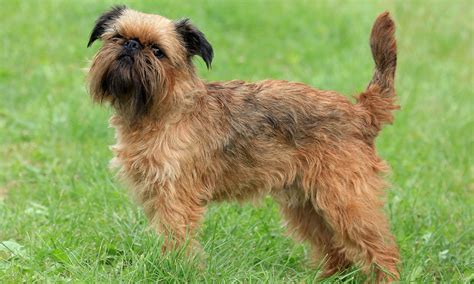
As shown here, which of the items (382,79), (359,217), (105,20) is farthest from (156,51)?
(359,217)

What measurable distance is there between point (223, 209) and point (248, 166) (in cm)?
100

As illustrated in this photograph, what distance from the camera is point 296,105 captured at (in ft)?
17.3

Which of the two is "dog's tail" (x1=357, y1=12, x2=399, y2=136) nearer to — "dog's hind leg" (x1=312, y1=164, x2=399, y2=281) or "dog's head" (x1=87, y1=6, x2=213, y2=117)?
"dog's hind leg" (x1=312, y1=164, x2=399, y2=281)

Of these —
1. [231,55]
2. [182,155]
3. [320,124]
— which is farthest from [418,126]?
[182,155]

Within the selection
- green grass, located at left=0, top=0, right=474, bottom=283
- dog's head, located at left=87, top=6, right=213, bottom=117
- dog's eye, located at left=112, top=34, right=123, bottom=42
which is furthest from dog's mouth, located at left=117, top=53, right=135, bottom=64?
green grass, located at left=0, top=0, right=474, bottom=283

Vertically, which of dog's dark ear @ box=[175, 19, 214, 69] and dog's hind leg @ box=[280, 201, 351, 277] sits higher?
dog's dark ear @ box=[175, 19, 214, 69]

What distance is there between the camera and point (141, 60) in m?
4.83

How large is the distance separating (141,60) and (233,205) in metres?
1.76

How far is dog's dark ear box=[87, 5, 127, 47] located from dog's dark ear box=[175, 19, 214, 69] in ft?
1.32

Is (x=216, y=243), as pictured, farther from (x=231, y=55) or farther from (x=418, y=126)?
(x=231, y=55)

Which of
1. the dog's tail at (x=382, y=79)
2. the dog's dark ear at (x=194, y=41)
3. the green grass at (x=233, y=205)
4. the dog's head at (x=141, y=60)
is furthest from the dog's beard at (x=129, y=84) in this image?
the dog's tail at (x=382, y=79)

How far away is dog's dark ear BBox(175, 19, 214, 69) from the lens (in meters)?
5.07

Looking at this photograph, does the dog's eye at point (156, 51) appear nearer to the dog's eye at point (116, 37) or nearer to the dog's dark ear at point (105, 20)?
the dog's eye at point (116, 37)

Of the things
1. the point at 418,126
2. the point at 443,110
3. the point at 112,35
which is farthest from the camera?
the point at 443,110
